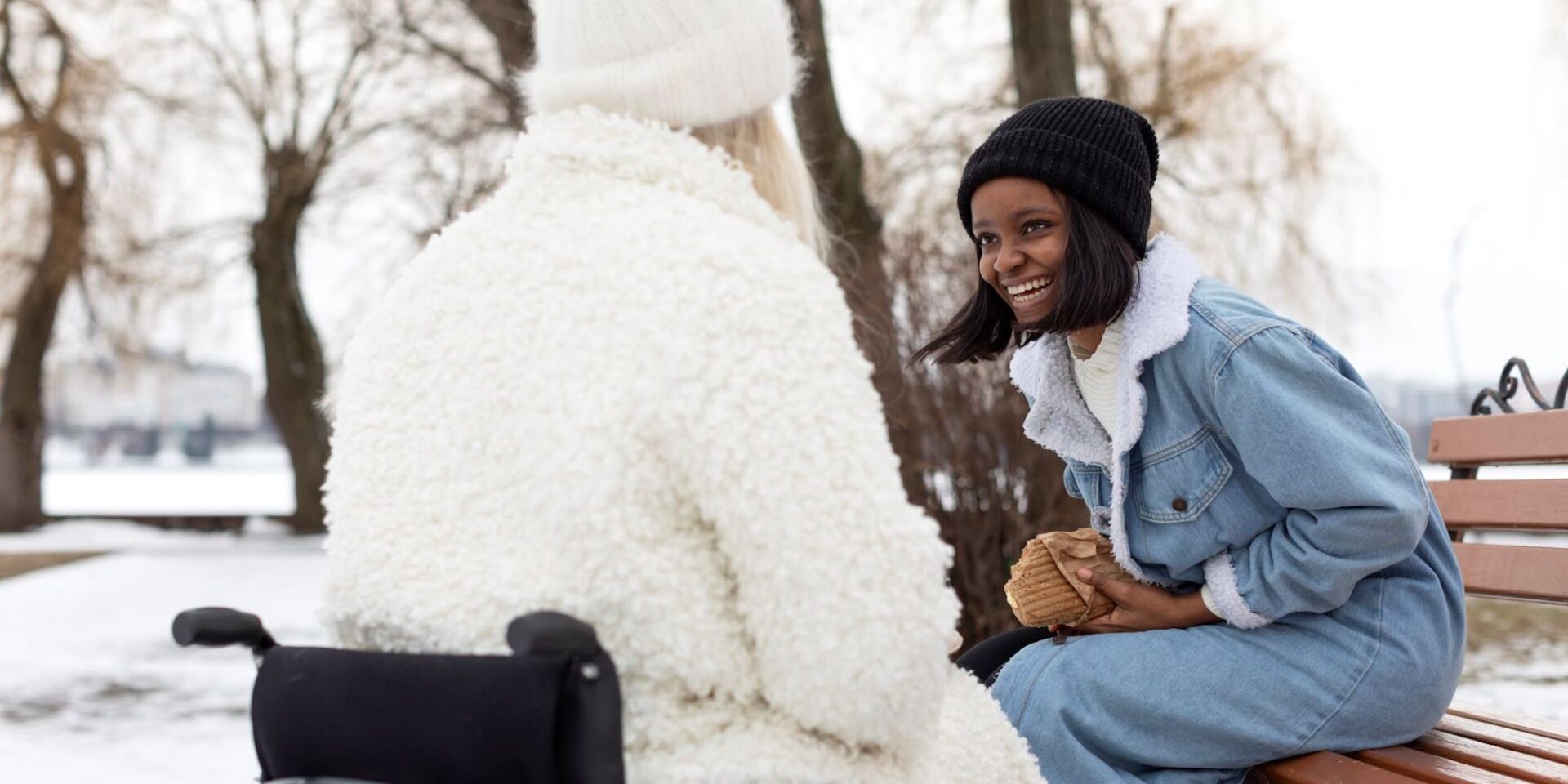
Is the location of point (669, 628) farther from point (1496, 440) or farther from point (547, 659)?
point (1496, 440)

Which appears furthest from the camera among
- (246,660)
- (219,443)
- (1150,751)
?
(219,443)

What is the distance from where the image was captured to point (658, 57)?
59.2 inches

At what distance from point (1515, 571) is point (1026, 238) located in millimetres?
1369

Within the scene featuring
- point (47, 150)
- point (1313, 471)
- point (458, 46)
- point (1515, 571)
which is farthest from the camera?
point (47, 150)

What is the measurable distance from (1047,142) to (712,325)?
35.7 inches

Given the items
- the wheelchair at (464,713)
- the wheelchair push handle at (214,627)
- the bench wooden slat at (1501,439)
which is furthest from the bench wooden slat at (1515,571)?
the wheelchair push handle at (214,627)

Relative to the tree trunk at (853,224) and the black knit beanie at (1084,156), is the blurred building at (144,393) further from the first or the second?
the black knit beanie at (1084,156)

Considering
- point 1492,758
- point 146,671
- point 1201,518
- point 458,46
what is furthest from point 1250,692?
point 458,46

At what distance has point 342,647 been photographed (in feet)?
4.49

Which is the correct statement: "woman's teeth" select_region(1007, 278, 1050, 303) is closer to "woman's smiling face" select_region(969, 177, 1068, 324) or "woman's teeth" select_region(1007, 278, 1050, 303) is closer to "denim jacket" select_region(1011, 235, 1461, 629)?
"woman's smiling face" select_region(969, 177, 1068, 324)

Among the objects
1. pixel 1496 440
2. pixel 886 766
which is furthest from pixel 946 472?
pixel 886 766

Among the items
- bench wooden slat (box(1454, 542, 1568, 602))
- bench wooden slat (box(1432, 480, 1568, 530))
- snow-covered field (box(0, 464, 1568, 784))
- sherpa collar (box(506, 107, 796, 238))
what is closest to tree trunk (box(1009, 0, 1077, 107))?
snow-covered field (box(0, 464, 1568, 784))

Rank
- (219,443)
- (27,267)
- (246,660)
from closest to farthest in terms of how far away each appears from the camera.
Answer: (246,660) → (27,267) → (219,443)

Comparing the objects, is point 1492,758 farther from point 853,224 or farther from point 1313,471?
point 853,224
